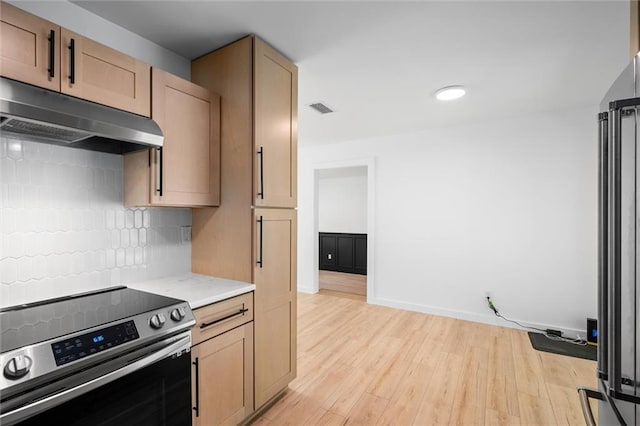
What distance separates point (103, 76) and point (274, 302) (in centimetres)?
160

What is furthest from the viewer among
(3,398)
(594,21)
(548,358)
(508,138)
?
(508,138)

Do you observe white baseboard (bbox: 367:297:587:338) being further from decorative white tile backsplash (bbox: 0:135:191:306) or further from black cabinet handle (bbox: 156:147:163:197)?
black cabinet handle (bbox: 156:147:163:197)

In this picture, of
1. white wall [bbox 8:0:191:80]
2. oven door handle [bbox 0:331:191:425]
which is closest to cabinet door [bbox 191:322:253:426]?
oven door handle [bbox 0:331:191:425]

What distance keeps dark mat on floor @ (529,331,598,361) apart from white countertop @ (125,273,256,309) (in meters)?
3.03

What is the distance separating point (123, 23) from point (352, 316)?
3.65 metres

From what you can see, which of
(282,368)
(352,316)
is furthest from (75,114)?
(352,316)

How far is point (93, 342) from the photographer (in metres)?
1.12

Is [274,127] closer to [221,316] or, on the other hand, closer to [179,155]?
[179,155]

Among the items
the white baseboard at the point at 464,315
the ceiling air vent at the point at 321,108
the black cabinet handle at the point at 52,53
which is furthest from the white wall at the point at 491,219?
the black cabinet handle at the point at 52,53

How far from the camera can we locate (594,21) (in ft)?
5.87

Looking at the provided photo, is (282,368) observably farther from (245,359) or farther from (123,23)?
(123,23)

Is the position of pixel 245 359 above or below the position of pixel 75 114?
below

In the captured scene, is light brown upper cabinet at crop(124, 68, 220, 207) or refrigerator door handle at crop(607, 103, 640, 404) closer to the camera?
refrigerator door handle at crop(607, 103, 640, 404)

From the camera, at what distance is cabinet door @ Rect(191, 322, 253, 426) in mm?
1557
